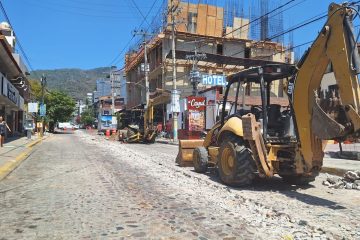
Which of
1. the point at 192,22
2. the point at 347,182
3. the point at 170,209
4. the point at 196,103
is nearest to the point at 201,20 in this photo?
the point at 192,22

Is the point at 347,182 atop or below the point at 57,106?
below

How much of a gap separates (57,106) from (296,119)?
7354cm

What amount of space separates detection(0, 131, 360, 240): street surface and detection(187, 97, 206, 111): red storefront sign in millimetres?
23409

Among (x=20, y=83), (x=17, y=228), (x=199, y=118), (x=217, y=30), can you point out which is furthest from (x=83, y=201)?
(x=217, y=30)

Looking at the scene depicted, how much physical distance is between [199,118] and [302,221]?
97.9ft

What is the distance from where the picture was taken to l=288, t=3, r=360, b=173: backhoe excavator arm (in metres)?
8.04

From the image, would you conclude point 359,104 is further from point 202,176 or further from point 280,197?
point 202,176

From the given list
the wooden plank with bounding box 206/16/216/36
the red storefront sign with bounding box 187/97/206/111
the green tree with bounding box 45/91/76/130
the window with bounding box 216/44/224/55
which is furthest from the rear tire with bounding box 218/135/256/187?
the green tree with bounding box 45/91/76/130

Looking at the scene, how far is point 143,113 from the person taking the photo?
132 ft

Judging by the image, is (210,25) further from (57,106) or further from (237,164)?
(237,164)

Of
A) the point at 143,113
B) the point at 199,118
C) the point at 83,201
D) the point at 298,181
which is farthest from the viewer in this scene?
the point at 143,113

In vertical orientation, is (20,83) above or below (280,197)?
above

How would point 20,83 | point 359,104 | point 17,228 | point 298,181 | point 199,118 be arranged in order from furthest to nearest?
1. point 20,83
2. point 199,118
3. point 298,181
4. point 359,104
5. point 17,228

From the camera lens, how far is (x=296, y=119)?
9539 mm
